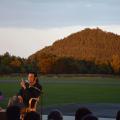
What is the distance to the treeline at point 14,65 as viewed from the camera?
8350cm

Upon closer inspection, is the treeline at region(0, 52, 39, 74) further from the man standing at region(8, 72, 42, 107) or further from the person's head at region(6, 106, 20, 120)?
the person's head at region(6, 106, 20, 120)

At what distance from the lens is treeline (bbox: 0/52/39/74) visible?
83500 mm

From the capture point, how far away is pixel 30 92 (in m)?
12.5

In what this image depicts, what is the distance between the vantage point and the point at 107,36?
5374 inches

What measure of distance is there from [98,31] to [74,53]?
507 inches

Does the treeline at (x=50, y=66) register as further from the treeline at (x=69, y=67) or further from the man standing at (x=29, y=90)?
the man standing at (x=29, y=90)

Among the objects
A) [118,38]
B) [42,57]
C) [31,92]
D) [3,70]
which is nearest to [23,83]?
[31,92]

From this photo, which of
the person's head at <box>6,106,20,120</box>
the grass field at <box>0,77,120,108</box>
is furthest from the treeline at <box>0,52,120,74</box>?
the person's head at <box>6,106,20,120</box>

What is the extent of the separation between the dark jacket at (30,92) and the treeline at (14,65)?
70523 millimetres

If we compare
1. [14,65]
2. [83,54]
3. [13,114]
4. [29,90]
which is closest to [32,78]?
[29,90]

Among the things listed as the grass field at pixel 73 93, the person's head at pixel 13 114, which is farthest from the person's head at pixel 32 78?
the grass field at pixel 73 93

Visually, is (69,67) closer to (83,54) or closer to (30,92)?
(83,54)

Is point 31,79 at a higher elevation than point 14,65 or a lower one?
lower

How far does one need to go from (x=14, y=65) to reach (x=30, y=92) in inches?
2850
